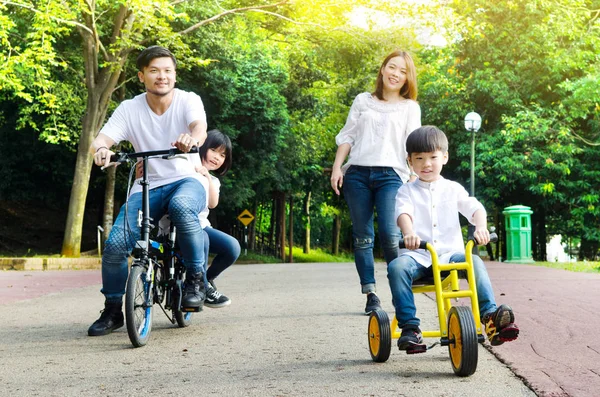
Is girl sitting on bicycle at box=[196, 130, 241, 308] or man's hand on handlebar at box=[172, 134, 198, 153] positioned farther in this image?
girl sitting on bicycle at box=[196, 130, 241, 308]

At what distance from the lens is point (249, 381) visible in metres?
4.54

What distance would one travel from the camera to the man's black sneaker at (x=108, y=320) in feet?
20.7

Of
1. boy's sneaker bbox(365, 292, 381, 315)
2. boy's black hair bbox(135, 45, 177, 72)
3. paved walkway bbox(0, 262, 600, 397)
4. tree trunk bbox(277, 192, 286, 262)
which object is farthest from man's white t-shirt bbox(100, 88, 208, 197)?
tree trunk bbox(277, 192, 286, 262)

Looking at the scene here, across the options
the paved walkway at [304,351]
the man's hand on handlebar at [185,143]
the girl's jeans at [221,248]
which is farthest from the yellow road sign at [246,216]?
the man's hand on handlebar at [185,143]

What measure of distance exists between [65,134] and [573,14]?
15.6 meters

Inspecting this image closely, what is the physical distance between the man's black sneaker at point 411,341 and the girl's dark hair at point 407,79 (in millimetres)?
2824

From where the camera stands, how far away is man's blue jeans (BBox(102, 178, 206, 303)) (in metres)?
6.01

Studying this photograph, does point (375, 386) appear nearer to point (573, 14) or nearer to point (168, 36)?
point (168, 36)

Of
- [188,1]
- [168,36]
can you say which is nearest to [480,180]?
[188,1]

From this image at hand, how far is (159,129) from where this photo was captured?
6266mm

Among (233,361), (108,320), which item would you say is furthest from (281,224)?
(233,361)

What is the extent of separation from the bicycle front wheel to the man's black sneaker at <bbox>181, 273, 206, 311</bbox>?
1.02 feet

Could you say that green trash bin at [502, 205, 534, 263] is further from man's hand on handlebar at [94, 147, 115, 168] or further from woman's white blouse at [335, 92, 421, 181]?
man's hand on handlebar at [94, 147, 115, 168]

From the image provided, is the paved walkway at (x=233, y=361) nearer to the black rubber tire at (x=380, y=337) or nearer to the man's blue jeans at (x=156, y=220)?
the black rubber tire at (x=380, y=337)
